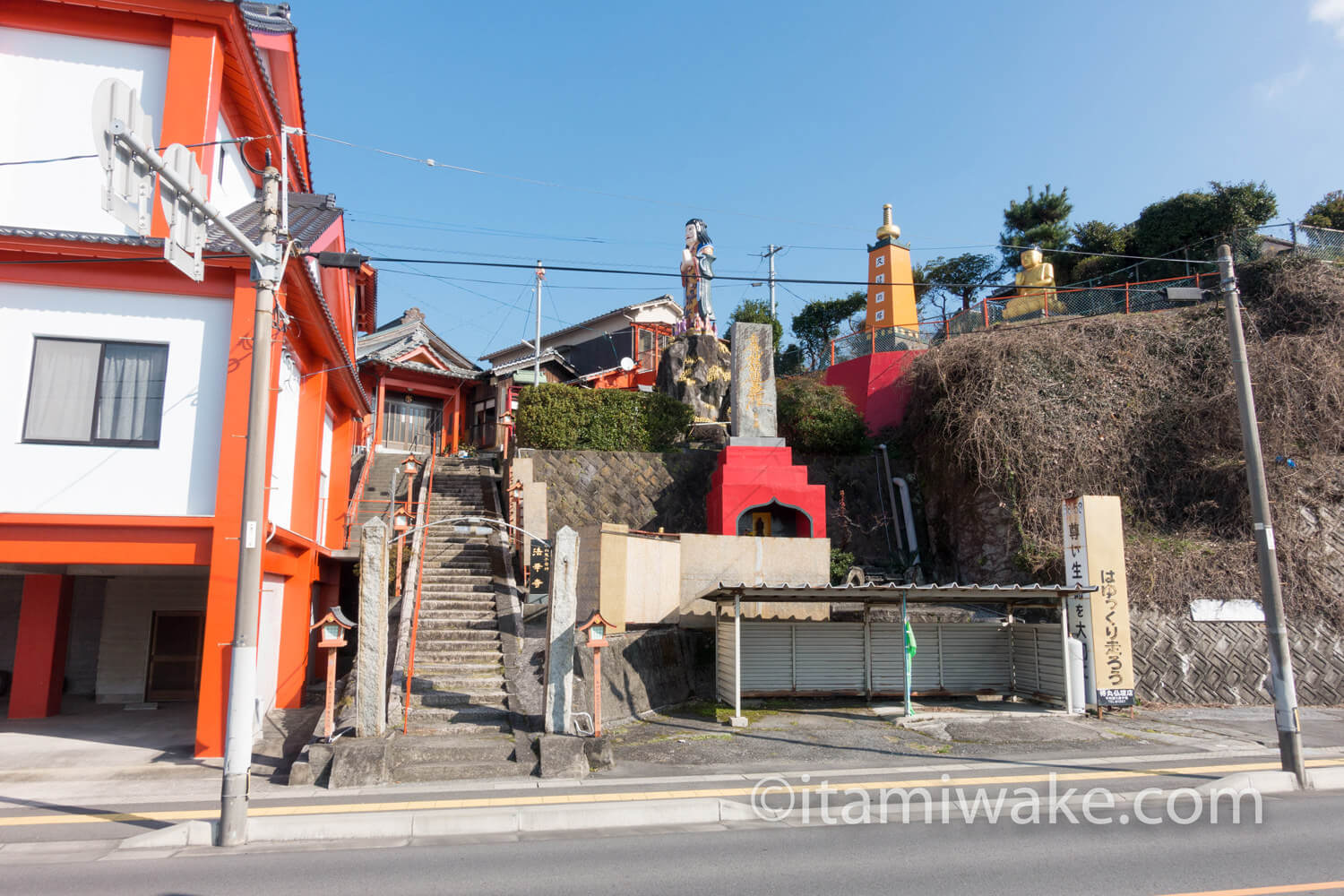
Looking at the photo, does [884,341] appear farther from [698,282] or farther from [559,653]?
[559,653]

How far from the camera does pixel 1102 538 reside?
1457 cm

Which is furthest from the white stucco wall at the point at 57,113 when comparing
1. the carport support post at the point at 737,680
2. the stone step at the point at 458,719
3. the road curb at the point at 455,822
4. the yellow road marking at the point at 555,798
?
the carport support post at the point at 737,680

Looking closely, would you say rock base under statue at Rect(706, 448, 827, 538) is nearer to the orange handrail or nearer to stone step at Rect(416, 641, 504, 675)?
the orange handrail

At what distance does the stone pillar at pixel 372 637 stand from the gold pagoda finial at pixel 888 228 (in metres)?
23.8

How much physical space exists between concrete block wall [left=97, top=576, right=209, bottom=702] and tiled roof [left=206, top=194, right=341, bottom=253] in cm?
740

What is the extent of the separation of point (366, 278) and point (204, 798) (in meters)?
Result: 19.2

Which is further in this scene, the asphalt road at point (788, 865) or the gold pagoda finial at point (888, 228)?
the gold pagoda finial at point (888, 228)

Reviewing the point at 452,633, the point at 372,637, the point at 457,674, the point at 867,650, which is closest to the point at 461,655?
the point at 457,674

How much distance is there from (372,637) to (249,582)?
2.70 m

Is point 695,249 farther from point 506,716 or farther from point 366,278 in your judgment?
point 506,716

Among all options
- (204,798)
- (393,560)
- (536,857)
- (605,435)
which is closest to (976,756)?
(536,857)

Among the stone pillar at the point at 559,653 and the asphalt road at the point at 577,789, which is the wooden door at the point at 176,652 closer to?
the asphalt road at the point at 577,789

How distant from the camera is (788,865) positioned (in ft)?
21.7

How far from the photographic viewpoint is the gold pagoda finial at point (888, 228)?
95.1ft
